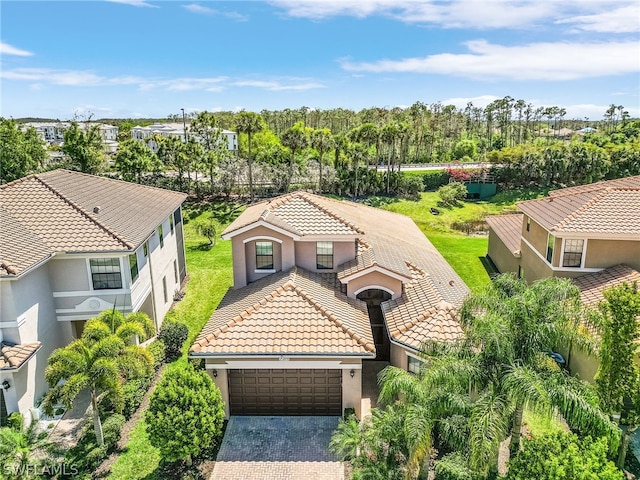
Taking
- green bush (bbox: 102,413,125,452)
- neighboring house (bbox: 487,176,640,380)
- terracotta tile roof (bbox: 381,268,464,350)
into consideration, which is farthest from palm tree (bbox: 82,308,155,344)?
neighboring house (bbox: 487,176,640,380)

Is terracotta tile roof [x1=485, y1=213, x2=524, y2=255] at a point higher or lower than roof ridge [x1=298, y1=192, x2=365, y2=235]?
lower

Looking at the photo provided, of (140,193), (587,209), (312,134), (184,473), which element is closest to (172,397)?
(184,473)

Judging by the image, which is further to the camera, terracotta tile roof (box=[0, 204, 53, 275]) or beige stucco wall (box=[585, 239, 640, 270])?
beige stucco wall (box=[585, 239, 640, 270])

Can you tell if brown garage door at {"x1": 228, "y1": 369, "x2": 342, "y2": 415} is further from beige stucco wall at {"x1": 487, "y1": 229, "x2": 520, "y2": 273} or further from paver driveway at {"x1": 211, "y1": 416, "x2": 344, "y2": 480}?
beige stucco wall at {"x1": 487, "y1": 229, "x2": 520, "y2": 273}

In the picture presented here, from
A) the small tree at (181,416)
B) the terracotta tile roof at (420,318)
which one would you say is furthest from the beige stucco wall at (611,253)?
the small tree at (181,416)

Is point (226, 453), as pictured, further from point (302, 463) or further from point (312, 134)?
point (312, 134)

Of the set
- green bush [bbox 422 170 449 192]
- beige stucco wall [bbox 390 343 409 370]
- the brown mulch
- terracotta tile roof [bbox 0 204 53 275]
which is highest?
terracotta tile roof [bbox 0 204 53 275]

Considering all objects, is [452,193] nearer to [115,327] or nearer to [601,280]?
[601,280]

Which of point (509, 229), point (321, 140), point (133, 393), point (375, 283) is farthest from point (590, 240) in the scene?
point (321, 140)
